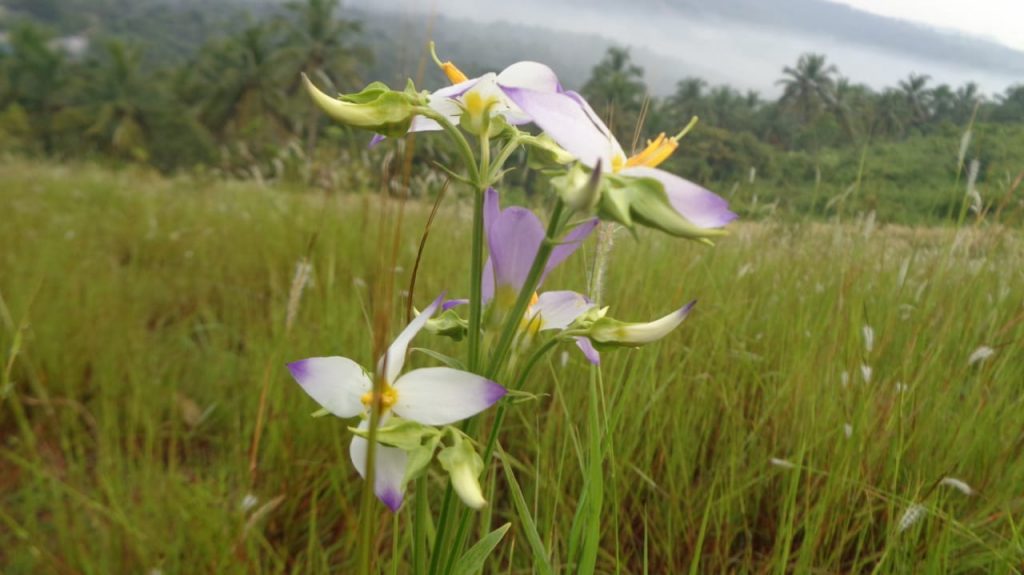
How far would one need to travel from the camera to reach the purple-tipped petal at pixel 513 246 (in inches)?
26.5

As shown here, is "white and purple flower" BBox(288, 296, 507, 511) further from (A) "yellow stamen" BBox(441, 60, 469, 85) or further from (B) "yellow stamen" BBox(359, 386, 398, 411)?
A: (A) "yellow stamen" BBox(441, 60, 469, 85)

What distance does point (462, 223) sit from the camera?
3973mm

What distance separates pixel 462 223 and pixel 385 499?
3.43 metres

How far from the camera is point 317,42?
168 feet

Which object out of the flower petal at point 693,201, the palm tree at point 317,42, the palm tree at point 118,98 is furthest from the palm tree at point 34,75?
the flower petal at point 693,201

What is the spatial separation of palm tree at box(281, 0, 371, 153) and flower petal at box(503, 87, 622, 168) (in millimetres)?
48832

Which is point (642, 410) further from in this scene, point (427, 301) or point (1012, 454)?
point (427, 301)

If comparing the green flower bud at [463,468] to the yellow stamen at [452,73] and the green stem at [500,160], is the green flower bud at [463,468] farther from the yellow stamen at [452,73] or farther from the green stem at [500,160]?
the yellow stamen at [452,73]

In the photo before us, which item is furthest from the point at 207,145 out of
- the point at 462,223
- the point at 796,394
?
the point at 796,394

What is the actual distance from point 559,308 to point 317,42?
5557cm

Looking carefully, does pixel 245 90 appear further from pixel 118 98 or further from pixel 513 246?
pixel 513 246

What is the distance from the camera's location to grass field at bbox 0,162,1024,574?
1.31 m

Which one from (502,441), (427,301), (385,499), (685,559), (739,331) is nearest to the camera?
(385,499)

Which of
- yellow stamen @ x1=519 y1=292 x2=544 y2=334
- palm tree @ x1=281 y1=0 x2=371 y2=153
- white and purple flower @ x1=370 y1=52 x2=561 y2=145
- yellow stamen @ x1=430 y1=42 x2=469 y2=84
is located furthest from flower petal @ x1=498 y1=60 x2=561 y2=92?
→ palm tree @ x1=281 y1=0 x2=371 y2=153
